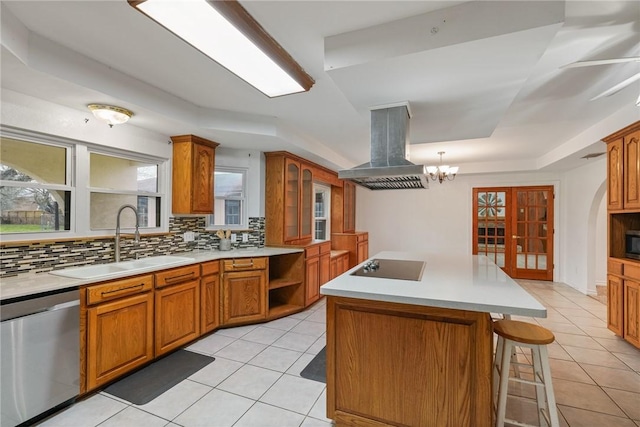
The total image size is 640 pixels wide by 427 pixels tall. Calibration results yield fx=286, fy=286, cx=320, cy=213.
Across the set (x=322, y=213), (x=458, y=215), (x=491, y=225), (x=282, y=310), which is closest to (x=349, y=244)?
(x=322, y=213)

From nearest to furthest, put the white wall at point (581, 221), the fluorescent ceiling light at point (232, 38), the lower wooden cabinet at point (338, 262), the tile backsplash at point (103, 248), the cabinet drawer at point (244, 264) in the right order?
the fluorescent ceiling light at point (232, 38) → the tile backsplash at point (103, 248) → the cabinet drawer at point (244, 264) → the white wall at point (581, 221) → the lower wooden cabinet at point (338, 262)

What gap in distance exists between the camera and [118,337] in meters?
2.21

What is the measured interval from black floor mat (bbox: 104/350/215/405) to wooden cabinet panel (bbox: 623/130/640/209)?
433 cm

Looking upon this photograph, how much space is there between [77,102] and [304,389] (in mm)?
2885

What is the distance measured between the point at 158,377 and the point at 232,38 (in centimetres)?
257

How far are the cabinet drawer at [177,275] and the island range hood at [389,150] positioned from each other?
5.81ft

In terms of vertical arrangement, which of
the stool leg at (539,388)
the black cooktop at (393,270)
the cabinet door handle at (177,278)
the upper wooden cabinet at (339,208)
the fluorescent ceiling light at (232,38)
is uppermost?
the fluorescent ceiling light at (232,38)

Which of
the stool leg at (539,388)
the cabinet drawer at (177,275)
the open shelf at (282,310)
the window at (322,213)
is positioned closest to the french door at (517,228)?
the window at (322,213)

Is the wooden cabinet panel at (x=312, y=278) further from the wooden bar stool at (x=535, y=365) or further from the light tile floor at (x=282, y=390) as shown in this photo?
the wooden bar stool at (x=535, y=365)

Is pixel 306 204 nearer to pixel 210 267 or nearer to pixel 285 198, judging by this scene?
pixel 285 198

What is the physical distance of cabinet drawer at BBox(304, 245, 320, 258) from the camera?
12.8ft

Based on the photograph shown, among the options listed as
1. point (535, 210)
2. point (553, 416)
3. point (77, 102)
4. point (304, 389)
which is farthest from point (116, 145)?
point (535, 210)

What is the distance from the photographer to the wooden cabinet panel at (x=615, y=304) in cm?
303

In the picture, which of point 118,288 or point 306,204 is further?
point 306,204
